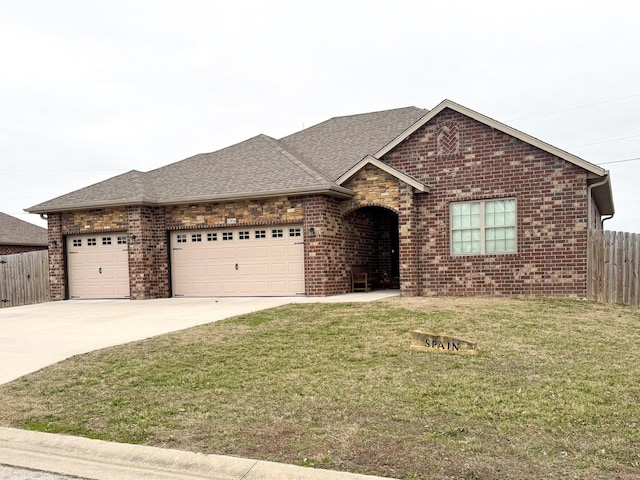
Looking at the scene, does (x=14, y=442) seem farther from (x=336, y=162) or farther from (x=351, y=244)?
(x=336, y=162)

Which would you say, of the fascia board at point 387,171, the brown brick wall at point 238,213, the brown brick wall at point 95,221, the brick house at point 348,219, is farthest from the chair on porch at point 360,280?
the brown brick wall at point 95,221

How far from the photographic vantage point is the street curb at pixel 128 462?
13.0 feet

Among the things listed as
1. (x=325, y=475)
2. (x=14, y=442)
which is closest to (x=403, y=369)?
(x=325, y=475)

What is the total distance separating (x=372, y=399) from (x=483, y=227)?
10.3m

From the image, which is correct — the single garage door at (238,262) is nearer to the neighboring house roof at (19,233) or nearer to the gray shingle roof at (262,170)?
the gray shingle roof at (262,170)

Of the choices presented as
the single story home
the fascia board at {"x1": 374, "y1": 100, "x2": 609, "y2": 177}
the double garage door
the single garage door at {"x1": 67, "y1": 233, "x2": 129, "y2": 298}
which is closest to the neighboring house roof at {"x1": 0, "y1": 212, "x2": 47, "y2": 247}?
the single story home

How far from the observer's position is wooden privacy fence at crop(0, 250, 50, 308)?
65.5 ft

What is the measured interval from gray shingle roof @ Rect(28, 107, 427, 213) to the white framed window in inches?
132

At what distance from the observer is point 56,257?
1881 centimetres

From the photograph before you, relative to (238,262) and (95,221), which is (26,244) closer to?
(95,221)

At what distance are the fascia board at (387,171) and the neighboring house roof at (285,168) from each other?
28 mm

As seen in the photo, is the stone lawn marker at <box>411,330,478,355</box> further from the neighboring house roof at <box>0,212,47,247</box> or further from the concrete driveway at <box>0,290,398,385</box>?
the neighboring house roof at <box>0,212,47,247</box>

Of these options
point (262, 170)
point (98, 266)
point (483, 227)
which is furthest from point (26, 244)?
point (483, 227)

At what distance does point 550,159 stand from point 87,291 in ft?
50.4
